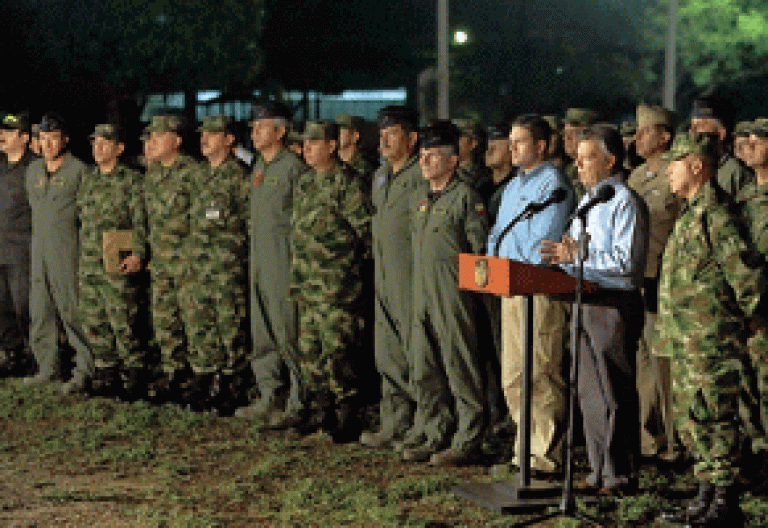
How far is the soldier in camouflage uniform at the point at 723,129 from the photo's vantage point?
25.4 ft

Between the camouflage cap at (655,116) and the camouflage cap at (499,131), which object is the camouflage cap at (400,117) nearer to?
the camouflage cap at (499,131)

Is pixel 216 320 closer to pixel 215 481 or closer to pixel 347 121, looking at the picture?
pixel 347 121

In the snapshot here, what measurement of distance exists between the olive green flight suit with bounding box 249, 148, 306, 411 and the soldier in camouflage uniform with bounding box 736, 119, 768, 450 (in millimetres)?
3236

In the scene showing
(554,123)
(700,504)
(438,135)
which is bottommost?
(700,504)

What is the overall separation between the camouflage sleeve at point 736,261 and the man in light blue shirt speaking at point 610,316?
0.50 m

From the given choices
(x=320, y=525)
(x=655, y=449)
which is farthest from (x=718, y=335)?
(x=320, y=525)

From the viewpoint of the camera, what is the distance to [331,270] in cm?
870

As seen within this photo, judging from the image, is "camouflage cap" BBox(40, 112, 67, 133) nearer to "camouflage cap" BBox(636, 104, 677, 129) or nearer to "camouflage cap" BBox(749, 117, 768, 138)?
"camouflage cap" BBox(636, 104, 677, 129)

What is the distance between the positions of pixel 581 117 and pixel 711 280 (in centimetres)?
272

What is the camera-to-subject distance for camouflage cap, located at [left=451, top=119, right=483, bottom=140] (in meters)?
9.70

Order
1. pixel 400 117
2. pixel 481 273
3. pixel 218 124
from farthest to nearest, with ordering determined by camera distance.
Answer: pixel 218 124, pixel 400 117, pixel 481 273

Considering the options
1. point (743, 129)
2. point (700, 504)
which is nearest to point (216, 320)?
point (743, 129)

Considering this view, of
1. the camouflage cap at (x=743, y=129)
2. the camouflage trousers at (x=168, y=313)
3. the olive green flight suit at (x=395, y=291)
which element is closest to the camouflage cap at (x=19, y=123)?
the camouflage trousers at (x=168, y=313)

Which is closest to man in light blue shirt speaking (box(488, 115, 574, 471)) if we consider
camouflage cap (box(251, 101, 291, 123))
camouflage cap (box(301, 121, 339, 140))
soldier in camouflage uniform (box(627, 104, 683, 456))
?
soldier in camouflage uniform (box(627, 104, 683, 456))
